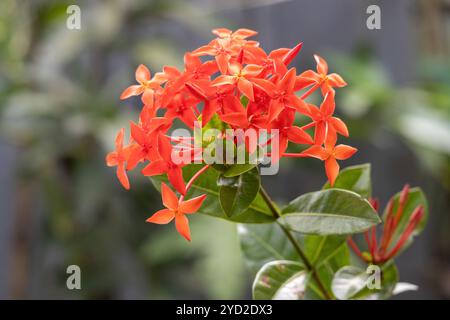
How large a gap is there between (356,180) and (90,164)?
114cm

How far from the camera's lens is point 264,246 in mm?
530

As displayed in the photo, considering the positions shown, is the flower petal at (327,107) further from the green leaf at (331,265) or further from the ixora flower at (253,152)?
the green leaf at (331,265)

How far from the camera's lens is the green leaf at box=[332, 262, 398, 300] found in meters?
0.43

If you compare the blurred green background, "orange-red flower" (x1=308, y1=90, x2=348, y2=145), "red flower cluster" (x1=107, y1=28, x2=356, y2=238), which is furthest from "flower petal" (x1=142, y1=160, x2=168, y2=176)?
the blurred green background

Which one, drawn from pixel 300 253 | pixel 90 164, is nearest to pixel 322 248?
pixel 300 253

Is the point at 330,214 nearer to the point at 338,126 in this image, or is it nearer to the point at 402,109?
the point at 338,126

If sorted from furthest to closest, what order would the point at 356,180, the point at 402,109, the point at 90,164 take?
the point at 402,109 < the point at 90,164 < the point at 356,180

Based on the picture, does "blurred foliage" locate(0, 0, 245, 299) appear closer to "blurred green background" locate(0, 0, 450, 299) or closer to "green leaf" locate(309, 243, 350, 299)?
"blurred green background" locate(0, 0, 450, 299)

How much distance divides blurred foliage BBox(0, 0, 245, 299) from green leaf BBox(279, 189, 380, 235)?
1005 millimetres

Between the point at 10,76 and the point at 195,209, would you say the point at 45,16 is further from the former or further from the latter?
the point at 195,209

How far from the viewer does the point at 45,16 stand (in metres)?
1.65

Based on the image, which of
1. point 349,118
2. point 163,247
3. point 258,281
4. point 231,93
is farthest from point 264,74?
point 349,118
